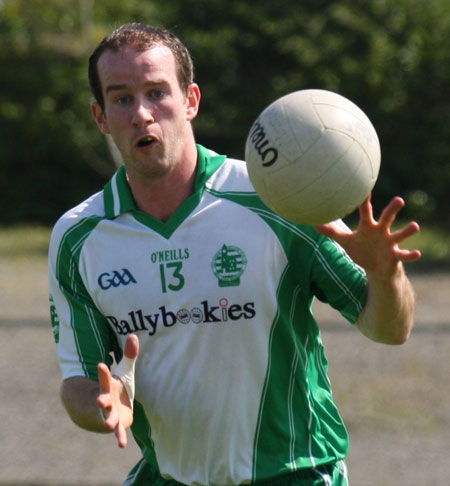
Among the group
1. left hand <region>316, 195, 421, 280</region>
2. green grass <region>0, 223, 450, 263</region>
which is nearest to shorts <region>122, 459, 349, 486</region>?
left hand <region>316, 195, 421, 280</region>

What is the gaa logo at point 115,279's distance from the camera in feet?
13.3

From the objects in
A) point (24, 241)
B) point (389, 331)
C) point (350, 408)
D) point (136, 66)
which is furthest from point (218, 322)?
point (24, 241)

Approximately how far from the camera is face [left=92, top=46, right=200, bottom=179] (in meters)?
3.96

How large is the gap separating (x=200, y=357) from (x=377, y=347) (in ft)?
24.7

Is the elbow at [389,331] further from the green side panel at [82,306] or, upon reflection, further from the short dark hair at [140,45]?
the short dark hair at [140,45]

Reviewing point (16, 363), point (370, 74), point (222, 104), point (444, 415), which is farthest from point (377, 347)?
point (222, 104)

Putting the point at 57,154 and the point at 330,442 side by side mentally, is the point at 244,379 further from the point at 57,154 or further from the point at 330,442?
the point at 57,154

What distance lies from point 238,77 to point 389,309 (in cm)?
1939

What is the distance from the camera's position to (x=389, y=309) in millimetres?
3686

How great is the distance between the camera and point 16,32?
76.5 feet

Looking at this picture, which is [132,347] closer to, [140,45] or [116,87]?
[116,87]

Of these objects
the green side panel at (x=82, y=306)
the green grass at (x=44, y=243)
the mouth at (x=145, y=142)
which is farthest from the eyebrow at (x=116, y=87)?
the green grass at (x=44, y=243)

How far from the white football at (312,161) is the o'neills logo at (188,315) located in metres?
0.47

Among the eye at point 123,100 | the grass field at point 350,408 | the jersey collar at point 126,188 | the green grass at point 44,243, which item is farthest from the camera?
the green grass at point 44,243
